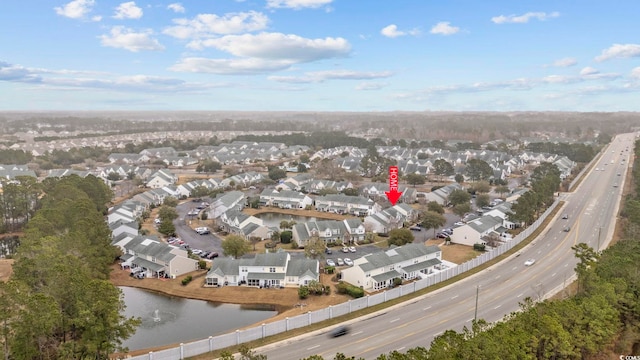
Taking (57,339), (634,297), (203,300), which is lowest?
(203,300)

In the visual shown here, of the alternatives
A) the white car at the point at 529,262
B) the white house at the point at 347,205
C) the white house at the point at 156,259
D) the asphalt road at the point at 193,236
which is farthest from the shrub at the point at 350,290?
the white house at the point at 347,205

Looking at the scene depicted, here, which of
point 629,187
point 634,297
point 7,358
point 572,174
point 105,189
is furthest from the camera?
point 572,174

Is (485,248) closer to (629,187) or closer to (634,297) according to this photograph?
(634,297)

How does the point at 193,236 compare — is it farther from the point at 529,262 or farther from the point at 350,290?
the point at 529,262

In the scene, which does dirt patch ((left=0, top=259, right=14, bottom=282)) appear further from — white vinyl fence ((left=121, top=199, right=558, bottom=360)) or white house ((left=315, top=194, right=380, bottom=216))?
white house ((left=315, top=194, right=380, bottom=216))

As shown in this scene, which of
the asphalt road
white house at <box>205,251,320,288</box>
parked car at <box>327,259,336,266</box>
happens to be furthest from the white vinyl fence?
the asphalt road

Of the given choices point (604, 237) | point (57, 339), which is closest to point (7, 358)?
point (57, 339)

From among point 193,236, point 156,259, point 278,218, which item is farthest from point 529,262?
point 193,236
